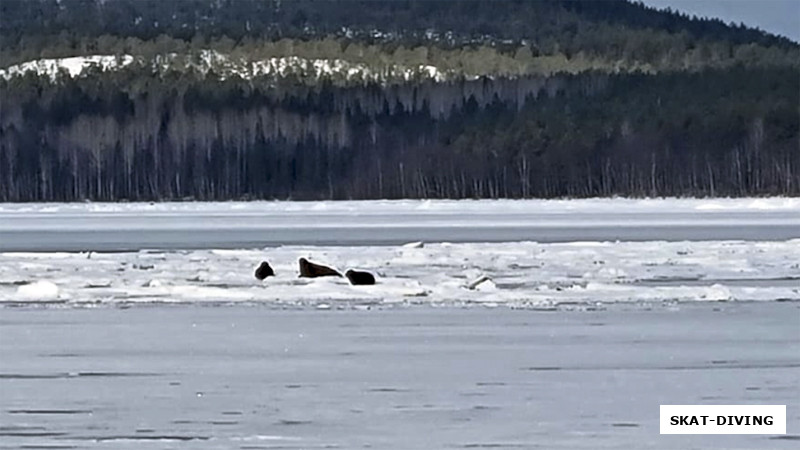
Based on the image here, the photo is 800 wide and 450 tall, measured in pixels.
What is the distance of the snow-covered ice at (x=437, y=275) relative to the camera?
657 inches

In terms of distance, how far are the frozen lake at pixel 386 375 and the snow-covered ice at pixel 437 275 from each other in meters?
1.20

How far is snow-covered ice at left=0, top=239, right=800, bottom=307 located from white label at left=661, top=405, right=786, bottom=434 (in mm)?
6671

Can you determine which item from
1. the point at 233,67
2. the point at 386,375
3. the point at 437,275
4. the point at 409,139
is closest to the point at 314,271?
the point at 437,275

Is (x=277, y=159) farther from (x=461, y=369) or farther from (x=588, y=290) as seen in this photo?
(x=461, y=369)

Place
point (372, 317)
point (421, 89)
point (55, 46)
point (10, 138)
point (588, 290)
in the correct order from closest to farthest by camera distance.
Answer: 1. point (372, 317)
2. point (588, 290)
3. point (10, 138)
4. point (421, 89)
5. point (55, 46)

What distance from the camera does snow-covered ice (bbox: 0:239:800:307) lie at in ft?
54.7

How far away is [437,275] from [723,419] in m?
10.5

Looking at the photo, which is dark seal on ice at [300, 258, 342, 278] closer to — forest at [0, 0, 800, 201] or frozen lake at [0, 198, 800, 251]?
frozen lake at [0, 198, 800, 251]

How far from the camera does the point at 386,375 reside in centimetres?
1084

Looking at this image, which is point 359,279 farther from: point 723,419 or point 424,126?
point 424,126

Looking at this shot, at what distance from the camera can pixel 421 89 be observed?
95.9 meters

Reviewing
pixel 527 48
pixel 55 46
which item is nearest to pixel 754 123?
pixel 527 48

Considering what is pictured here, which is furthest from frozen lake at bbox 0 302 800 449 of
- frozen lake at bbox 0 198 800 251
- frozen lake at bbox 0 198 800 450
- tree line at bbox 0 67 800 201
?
tree line at bbox 0 67 800 201

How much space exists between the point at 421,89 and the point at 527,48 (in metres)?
16.8
